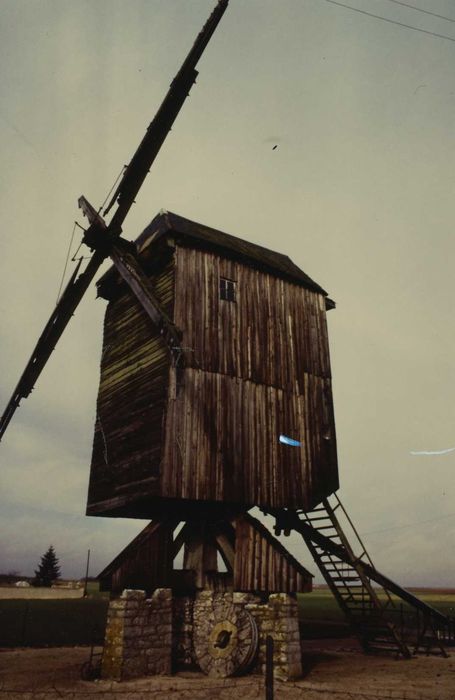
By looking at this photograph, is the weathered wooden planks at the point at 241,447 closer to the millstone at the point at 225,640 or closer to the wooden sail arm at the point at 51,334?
the millstone at the point at 225,640

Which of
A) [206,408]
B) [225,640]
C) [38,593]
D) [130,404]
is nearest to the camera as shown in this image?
[225,640]

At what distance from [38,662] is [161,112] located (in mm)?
15643

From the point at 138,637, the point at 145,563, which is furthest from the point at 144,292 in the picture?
the point at 138,637

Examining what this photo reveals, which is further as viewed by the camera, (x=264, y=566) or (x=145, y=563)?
(x=264, y=566)

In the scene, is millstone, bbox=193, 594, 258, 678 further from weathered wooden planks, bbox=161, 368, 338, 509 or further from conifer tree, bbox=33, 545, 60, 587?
conifer tree, bbox=33, 545, 60, 587

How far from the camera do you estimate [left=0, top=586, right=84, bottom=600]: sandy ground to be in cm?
6362

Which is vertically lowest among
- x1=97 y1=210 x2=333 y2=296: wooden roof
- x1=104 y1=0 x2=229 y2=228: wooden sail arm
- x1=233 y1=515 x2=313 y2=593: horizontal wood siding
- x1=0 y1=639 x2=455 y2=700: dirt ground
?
x1=0 y1=639 x2=455 y2=700: dirt ground

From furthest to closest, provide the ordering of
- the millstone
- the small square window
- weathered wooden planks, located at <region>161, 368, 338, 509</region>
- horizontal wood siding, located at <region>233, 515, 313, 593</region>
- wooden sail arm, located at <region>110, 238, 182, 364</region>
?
1. the small square window
2. wooden sail arm, located at <region>110, 238, 182, 364</region>
3. weathered wooden planks, located at <region>161, 368, 338, 509</region>
4. horizontal wood siding, located at <region>233, 515, 313, 593</region>
5. the millstone

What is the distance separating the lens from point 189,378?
13117 millimetres

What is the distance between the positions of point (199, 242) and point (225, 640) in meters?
10.3

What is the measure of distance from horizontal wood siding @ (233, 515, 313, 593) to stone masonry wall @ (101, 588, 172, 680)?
187cm

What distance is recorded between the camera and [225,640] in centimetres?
1137

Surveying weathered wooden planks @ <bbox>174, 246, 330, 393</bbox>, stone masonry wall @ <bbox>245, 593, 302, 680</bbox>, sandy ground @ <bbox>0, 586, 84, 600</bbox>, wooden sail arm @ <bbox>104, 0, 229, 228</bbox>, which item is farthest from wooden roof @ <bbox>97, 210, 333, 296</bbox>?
sandy ground @ <bbox>0, 586, 84, 600</bbox>

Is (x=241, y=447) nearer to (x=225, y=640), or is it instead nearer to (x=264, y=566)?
(x=264, y=566)
